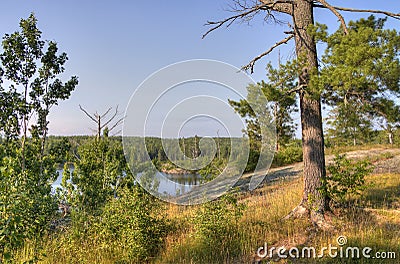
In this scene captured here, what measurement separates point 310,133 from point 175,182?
3.41 metres

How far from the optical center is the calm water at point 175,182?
715 centimetres

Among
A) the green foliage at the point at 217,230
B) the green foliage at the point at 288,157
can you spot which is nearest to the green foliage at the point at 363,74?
the green foliage at the point at 217,230

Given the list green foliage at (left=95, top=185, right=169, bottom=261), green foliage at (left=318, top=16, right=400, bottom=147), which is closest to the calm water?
green foliage at (left=95, top=185, right=169, bottom=261)

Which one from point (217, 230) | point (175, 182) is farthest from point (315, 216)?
point (175, 182)

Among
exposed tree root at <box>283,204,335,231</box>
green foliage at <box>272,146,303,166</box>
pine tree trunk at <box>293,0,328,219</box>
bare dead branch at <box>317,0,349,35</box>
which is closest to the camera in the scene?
exposed tree root at <box>283,204,335,231</box>

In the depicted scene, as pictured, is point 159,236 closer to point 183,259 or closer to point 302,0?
point 183,259

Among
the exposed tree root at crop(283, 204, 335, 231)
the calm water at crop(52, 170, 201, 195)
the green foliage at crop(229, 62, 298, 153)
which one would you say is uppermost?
the green foliage at crop(229, 62, 298, 153)

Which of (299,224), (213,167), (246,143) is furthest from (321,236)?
(213,167)

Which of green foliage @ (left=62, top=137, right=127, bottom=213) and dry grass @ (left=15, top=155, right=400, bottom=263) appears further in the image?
green foliage @ (left=62, top=137, right=127, bottom=213)

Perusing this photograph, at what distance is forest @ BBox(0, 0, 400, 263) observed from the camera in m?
4.67

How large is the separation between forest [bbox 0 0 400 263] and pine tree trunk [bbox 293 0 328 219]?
19mm

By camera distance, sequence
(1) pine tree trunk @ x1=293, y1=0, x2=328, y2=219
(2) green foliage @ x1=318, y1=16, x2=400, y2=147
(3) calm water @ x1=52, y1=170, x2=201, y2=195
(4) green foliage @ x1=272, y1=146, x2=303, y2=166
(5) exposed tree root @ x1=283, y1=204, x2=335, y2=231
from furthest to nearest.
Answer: (4) green foliage @ x1=272, y1=146, x2=303, y2=166 → (3) calm water @ x1=52, y1=170, x2=201, y2=195 → (1) pine tree trunk @ x1=293, y1=0, x2=328, y2=219 → (5) exposed tree root @ x1=283, y1=204, x2=335, y2=231 → (2) green foliage @ x1=318, y1=16, x2=400, y2=147

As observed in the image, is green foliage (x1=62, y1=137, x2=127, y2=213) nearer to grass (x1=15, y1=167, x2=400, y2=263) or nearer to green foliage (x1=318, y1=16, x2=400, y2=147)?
grass (x1=15, y1=167, x2=400, y2=263)

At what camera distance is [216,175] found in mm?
8242
